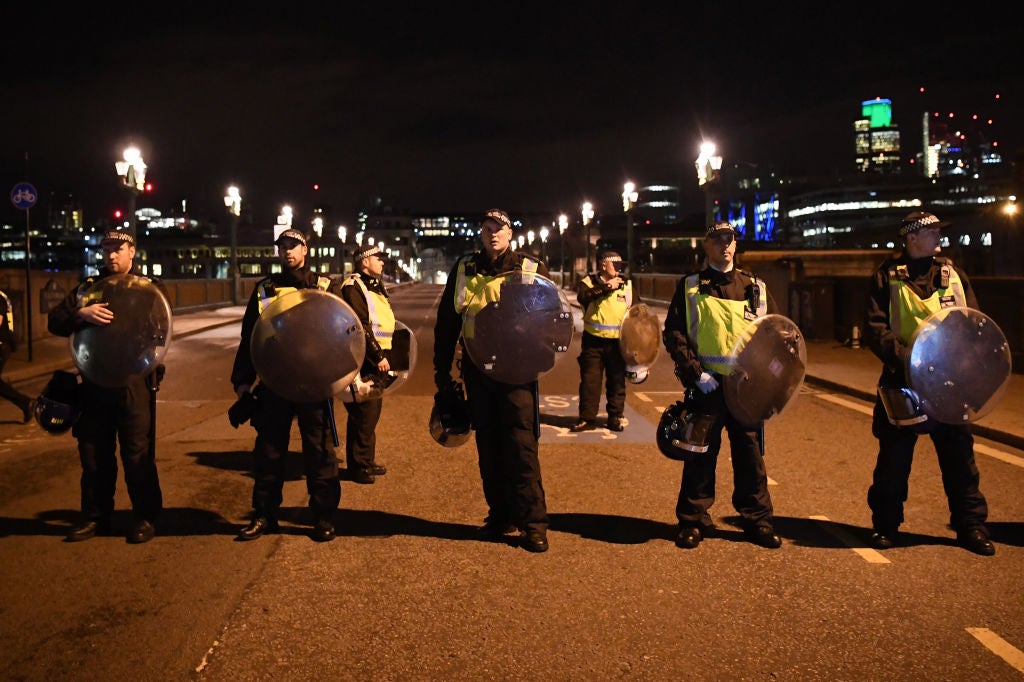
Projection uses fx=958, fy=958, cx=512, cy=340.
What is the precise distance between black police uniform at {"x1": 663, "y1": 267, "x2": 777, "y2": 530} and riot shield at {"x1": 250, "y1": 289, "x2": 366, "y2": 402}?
6.16 ft

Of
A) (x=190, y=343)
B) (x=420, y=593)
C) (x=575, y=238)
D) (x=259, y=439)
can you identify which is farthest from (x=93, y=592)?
(x=575, y=238)

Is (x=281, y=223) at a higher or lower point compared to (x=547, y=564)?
higher

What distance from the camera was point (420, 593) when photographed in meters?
4.66

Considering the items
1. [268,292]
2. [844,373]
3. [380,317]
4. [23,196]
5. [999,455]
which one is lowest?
[999,455]

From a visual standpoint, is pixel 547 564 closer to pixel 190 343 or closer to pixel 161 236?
pixel 190 343

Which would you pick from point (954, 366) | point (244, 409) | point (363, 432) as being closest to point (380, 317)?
point (363, 432)

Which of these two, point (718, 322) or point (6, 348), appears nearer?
point (718, 322)

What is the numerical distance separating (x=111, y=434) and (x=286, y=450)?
1062 millimetres

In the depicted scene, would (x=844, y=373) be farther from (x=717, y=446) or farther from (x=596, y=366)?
(x=717, y=446)

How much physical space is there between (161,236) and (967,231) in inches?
4667

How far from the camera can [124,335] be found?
549 cm

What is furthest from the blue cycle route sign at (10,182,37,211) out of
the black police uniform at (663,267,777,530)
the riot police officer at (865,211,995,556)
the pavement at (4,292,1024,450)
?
the riot police officer at (865,211,995,556)

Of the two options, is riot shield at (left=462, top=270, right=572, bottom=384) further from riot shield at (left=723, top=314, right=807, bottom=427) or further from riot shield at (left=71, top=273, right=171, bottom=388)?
riot shield at (left=71, top=273, right=171, bottom=388)

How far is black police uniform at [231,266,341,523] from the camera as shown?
18.3ft
